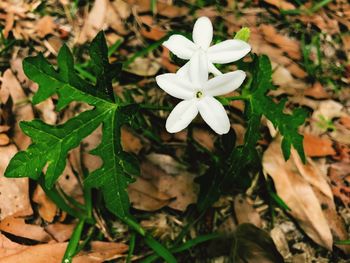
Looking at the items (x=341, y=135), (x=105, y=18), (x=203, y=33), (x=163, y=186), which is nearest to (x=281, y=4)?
(x=341, y=135)

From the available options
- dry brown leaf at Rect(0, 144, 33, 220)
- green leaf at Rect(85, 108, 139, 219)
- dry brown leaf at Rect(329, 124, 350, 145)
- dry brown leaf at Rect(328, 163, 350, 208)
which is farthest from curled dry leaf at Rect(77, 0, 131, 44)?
dry brown leaf at Rect(328, 163, 350, 208)

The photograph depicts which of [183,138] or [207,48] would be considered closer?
[207,48]

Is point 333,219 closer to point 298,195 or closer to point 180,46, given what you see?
point 298,195

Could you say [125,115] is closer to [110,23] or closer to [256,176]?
[256,176]

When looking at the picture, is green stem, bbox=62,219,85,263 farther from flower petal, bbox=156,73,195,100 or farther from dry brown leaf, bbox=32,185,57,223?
flower petal, bbox=156,73,195,100

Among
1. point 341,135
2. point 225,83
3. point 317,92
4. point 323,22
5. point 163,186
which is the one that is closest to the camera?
point 225,83

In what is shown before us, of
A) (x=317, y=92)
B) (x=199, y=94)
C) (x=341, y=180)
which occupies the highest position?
(x=199, y=94)
